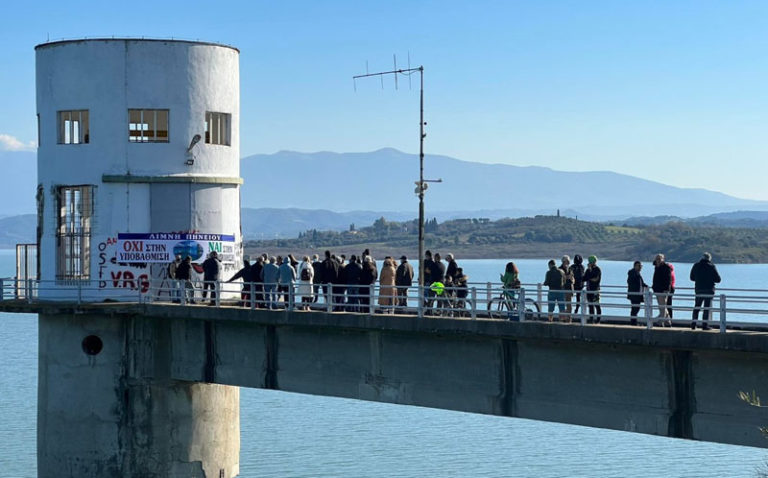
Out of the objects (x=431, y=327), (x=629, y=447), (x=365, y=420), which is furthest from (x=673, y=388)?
(x=365, y=420)

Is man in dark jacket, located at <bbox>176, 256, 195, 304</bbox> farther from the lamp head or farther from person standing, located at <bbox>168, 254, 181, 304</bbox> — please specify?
the lamp head

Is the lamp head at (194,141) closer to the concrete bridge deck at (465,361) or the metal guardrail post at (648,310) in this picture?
the concrete bridge deck at (465,361)

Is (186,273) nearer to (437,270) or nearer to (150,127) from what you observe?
(150,127)

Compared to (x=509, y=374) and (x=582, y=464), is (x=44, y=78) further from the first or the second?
(x=582, y=464)

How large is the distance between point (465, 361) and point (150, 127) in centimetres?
1202

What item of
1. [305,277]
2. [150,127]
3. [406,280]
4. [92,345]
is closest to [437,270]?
[406,280]

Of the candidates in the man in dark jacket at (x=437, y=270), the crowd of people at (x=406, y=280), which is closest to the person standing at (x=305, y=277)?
the crowd of people at (x=406, y=280)

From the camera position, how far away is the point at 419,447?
4781cm

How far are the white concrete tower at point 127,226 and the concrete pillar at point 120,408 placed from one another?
0.11ft

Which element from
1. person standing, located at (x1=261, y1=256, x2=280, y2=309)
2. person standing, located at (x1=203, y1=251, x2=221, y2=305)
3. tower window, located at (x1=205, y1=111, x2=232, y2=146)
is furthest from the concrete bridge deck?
tower window, located at (x1=205, y1=111, x2=232, y2=146)

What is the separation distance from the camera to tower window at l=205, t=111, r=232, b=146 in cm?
3362

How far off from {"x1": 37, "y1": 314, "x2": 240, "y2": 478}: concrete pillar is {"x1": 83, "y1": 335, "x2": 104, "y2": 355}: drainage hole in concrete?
0.03m

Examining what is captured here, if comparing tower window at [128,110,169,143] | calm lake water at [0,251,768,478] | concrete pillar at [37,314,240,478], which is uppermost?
tower window at [128,110,169,143]

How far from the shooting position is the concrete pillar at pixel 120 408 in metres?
30.9
